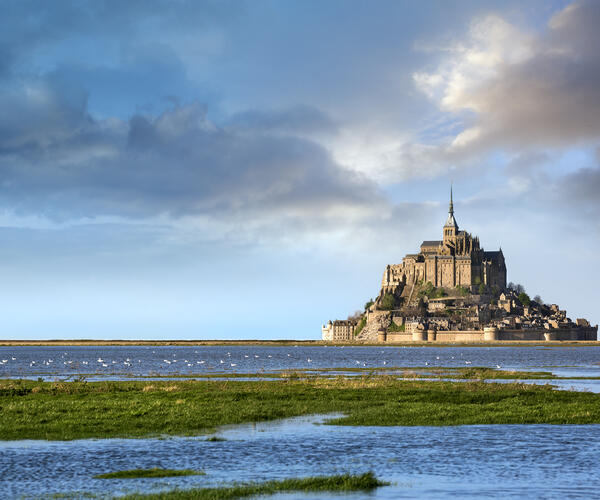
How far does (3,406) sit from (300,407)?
632 inches

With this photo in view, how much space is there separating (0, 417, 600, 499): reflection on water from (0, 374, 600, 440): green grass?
2533 mm

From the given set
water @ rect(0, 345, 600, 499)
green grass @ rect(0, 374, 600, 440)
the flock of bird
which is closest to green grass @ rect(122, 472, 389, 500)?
water @ rect(0, 345, 600, 499)

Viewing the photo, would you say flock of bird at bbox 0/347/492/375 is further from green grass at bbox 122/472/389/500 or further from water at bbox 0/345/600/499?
green grass at bbox 122/472/389/500

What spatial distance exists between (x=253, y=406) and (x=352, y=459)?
15501 millimetres

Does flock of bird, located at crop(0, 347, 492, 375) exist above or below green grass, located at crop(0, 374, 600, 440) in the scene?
below

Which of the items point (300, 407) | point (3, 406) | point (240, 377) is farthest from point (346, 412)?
point (240, 377)

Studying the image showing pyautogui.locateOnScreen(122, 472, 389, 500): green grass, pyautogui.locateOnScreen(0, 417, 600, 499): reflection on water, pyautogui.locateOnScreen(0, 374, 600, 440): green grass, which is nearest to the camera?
pyautogui.locateOnScreen(122, 472, 389, 500): green grass

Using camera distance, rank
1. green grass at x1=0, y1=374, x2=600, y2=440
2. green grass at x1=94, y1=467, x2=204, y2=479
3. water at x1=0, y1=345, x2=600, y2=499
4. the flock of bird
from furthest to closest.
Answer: the flock of bird
green grass at x1=0, y1=374, x2=600, y2=440
green grass at x1=94, y1=467, x2=204, y2=479
water at x1=0, y1=345, x2=600, y2=499

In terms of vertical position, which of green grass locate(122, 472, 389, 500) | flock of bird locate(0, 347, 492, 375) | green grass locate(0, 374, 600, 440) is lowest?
flock of bird locate(0, 347, 492, 375)

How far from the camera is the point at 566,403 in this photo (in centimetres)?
4456

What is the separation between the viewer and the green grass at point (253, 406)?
35.7m

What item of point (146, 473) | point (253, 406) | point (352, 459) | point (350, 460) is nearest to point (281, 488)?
point (146, 473)

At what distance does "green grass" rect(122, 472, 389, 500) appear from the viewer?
864 inches

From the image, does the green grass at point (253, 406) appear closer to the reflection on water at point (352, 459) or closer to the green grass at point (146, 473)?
the reflection on water at point (352, 459)
